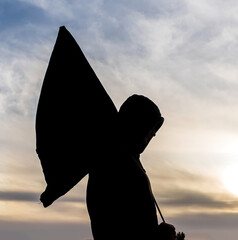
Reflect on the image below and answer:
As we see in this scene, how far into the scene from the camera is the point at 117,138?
7.11m

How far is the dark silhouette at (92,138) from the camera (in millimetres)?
6855

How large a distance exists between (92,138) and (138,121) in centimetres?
61

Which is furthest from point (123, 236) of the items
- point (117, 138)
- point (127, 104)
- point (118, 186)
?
point (127, 104)

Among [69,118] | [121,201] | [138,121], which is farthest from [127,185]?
[69,118]

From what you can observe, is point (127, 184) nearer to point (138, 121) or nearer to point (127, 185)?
point (127, 185)

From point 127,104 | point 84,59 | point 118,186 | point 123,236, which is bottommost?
point 123,236

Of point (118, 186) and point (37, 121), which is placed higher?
point (37, 121)

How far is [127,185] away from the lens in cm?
683

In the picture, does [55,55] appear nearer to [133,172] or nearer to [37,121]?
[37,121]


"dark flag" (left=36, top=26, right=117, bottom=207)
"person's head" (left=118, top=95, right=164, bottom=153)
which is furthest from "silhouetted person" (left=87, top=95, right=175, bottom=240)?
"dark flag" (left=36, top=26, right=117, bottom=207)

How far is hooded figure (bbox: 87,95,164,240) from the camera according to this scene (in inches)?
263

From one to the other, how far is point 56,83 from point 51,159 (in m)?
0.95

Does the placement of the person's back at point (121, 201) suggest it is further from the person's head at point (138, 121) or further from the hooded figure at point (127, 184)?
the person's head at point (138, 121)

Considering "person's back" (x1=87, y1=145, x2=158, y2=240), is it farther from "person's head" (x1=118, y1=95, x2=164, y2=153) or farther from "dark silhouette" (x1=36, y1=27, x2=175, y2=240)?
"person's head" (x1=118, y1=95, x2=164, y2=153)
